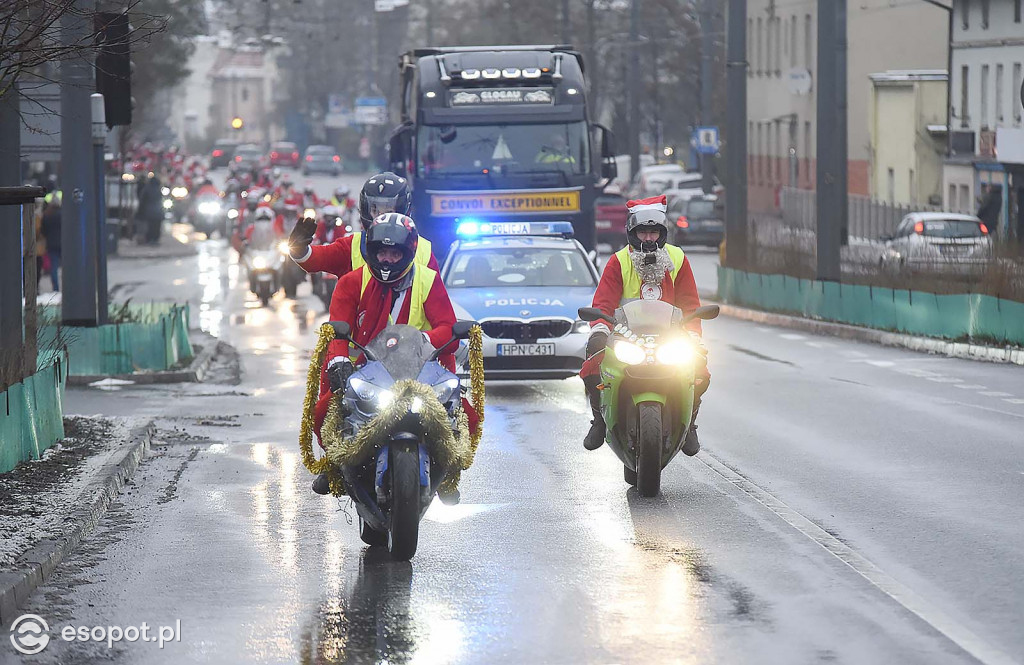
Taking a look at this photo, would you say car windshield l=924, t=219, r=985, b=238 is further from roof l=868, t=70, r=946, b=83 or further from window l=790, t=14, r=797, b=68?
window l=790, t=14, r=797, b=68

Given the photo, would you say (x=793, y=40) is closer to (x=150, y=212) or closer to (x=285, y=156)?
(x=150, y=212)

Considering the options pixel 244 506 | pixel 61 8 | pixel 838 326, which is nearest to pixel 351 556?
pixel 244 506

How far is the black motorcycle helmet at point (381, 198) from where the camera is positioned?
37.0ft

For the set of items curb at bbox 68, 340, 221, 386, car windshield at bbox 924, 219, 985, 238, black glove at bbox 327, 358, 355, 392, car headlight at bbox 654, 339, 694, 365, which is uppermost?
black glove at bbox 327, 358, 355, 392

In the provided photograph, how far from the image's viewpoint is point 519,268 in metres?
20.8

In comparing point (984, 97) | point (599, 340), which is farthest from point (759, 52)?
point (599, 340)

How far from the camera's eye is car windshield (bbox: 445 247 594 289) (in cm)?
2052

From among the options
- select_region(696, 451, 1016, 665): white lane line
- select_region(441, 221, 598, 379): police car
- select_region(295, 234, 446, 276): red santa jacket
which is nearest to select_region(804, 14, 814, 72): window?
select_region(441, 221, 598, 379): police car

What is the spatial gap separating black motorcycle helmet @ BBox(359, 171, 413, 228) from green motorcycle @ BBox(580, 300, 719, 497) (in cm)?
134

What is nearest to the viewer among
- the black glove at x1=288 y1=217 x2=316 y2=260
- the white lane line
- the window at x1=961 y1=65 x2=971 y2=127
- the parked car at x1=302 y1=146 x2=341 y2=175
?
the white lane line

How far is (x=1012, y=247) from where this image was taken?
26.2 meters

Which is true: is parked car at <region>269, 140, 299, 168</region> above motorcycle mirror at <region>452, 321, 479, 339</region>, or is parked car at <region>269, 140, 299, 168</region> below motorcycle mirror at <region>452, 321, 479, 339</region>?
above

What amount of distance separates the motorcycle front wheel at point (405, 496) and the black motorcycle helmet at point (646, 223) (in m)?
3.35

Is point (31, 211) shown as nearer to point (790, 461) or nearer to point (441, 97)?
point (790, 461)
